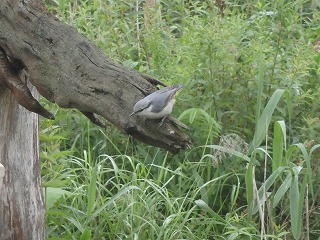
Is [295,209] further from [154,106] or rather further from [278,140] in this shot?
[154,106]

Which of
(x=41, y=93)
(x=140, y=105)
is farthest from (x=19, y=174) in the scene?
(x=140, y=105)

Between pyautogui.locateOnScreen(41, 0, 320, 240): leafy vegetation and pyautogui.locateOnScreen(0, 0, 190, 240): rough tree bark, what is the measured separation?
0.23 metres

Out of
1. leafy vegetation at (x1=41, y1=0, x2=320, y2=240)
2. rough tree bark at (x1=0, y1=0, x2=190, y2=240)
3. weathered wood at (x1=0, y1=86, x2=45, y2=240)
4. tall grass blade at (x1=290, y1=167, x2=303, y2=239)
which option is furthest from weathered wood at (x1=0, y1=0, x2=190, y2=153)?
tall grass blade at (x1=290, y1=167, x2=303, y2=239)

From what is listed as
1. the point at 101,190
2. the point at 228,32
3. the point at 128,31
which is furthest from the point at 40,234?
the point at 128,31

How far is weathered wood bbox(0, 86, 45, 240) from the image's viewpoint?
11.4 feet

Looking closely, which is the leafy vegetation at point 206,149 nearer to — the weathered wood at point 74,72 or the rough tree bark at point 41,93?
the rough tree bark at point 41,93

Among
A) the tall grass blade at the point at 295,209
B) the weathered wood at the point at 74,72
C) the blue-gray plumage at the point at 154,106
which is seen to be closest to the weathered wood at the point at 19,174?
the weathered wood at the point at 74,72

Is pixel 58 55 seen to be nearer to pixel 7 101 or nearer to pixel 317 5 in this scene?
pixel 7 101

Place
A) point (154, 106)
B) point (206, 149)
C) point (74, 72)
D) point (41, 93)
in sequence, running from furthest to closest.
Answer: point (206, 149) < point (41, 93) < point (74, 72) < point (154, 106)

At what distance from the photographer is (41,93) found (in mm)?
3133

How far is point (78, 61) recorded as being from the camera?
2.95 m

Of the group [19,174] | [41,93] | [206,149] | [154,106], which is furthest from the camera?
[206,149]

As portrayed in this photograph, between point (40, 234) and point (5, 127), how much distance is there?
48cm

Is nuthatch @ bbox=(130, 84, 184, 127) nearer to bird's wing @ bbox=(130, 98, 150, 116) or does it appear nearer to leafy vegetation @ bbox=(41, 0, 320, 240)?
bird's wing @ bbox=(130, 98, 150, 116)
